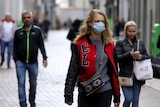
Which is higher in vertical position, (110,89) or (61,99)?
(110,89)

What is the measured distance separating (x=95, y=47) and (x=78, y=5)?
103 m

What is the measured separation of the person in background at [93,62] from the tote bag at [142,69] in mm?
2056

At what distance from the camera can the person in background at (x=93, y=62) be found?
5.64 meters

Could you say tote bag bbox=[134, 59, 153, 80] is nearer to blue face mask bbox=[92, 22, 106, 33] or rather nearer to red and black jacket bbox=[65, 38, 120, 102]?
red and black jacket bbox=[65, 38, 120, 102]

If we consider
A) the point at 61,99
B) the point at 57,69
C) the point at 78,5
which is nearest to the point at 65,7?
the point at 78,5

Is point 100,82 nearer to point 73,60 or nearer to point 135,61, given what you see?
point 73,60

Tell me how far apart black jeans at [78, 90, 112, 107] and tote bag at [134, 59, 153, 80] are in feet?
7.09

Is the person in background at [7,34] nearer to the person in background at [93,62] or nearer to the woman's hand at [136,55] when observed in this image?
the woman's hand at [136,55]

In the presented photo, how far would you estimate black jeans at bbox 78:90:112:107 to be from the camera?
5.65 meters

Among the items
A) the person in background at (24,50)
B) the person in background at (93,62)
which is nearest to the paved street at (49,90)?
the person in background at (24,50)

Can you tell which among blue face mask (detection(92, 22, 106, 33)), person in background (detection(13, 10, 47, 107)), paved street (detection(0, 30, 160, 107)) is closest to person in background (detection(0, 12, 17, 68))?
paved street (detection(0, 30, 160, 107))

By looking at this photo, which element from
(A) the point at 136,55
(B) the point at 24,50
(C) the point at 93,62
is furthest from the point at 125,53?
(C) the point at 93,62

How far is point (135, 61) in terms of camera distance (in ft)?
25.7

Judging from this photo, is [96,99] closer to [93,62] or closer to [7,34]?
[93,62]
